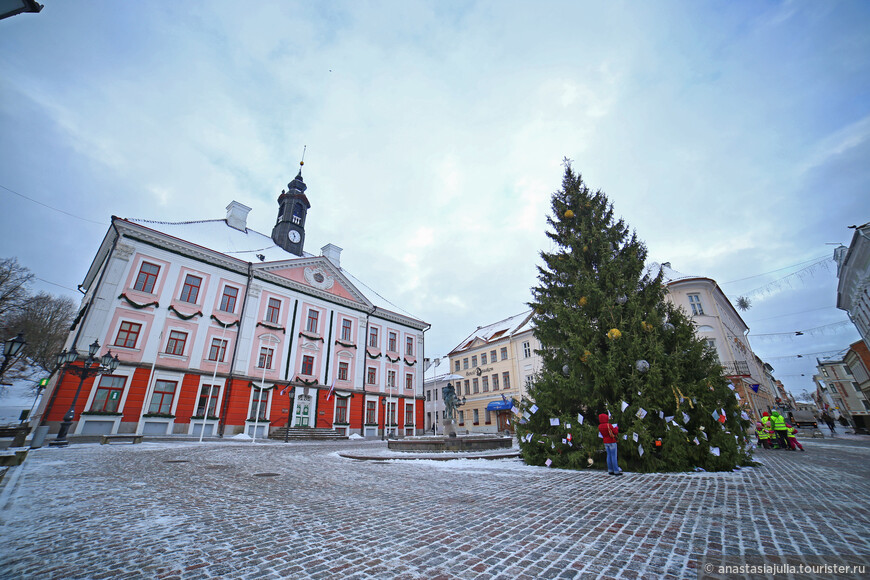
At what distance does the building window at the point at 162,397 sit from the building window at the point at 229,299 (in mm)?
5619

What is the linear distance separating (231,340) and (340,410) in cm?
996

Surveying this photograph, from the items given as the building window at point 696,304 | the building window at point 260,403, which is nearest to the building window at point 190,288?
the building window at point 260,403

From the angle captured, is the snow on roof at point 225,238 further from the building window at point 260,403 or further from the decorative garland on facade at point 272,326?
the building window at point 260,403

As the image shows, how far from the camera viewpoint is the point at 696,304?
27.7 metres

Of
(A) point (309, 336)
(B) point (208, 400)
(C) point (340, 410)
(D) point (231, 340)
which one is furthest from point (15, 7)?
(C) point (340, 410)

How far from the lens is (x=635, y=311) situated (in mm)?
8828

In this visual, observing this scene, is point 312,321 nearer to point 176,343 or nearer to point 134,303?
point 176,343

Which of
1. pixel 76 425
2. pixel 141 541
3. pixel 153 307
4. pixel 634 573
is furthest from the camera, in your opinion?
pixel 153 307

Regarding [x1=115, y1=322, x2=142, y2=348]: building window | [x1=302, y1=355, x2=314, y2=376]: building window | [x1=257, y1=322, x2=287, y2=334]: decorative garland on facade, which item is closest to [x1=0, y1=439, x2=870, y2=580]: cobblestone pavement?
[x1=115, y1=322, x2=142, y2=348]: building window

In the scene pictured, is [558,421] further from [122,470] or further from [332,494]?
[122,470]

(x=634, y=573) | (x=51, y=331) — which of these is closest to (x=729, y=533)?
(x=634, y=573)

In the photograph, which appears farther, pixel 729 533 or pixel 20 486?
pixel 20 486

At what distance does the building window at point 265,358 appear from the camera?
2442 centimetres

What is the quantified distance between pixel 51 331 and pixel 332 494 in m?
41.6
